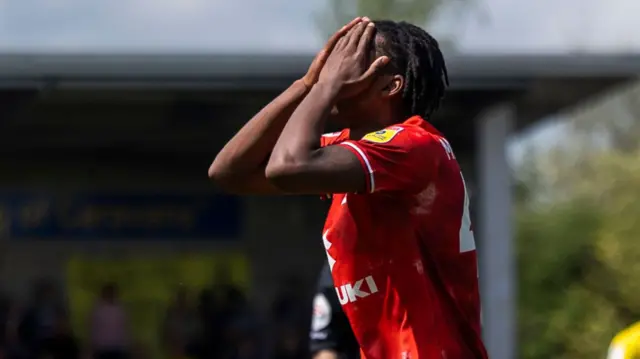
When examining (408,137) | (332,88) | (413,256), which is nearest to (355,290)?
(413,256)

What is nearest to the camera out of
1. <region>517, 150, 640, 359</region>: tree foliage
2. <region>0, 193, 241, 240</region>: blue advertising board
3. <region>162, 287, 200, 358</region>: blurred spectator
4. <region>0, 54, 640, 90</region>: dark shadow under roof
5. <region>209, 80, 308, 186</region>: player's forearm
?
<region>209, 80, 308, 186</region>: player's forearm

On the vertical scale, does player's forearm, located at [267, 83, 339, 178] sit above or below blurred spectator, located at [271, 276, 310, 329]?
above

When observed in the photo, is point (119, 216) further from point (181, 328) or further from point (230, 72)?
point (230, 72)

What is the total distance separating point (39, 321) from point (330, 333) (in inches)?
409

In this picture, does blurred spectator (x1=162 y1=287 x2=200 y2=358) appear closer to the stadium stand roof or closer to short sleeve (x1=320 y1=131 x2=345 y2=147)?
the stadium stand roof

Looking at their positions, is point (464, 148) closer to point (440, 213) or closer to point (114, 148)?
point (114, 148)

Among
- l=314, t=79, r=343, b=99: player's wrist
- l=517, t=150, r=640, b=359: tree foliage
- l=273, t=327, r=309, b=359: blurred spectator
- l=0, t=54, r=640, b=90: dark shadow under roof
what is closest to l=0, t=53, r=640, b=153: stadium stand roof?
l=0, t=54, r=640, b=90: dark shadow under roof

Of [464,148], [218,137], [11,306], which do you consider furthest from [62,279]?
[464,148]

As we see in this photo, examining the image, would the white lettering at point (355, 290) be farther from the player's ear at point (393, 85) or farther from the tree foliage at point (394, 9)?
the tree foliage at point (394, 9)

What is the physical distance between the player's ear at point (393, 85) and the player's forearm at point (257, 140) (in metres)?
0.29

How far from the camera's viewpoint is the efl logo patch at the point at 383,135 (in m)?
3.25

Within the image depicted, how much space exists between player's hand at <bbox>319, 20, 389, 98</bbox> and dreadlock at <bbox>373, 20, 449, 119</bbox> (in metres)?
A: 0.04

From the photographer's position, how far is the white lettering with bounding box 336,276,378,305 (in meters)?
3.35

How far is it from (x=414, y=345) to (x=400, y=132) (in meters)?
0.56
